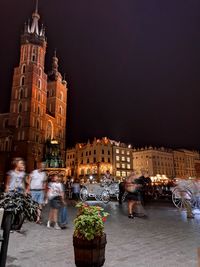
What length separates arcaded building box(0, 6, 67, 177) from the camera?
62.0 m

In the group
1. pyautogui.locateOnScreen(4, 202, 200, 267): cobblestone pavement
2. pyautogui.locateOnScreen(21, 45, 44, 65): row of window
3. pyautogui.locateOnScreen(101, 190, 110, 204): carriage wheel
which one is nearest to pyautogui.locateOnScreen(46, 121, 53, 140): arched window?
pyautogui.locateOnScreen(21, 45, 44, 65): row of window

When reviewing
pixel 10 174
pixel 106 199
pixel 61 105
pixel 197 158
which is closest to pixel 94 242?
pixel 10 174

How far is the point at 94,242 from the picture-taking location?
408cm

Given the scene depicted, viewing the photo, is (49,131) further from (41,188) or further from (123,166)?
(41,188)

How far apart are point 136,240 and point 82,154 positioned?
93.5 meters

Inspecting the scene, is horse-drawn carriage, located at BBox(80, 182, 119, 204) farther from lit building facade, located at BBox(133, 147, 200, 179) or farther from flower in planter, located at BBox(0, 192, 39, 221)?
lit building facade, located at BBox(133, 147, 200, 179)

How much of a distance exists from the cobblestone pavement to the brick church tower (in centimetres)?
5029

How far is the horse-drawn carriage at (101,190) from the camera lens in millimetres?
19312

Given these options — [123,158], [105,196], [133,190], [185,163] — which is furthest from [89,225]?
[185,163]

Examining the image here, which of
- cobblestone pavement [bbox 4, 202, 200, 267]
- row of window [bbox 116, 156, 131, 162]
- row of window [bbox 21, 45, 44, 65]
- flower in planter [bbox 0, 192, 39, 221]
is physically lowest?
cobblestone pavement [bbox 4, 202, 200, 267]

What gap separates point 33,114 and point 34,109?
5.36 ft

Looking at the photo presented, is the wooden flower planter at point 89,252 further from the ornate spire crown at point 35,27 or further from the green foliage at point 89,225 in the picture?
the ornate spire crown at point 35,27

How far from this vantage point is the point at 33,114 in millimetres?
66188

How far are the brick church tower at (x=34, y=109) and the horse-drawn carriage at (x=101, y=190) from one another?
3803cm
